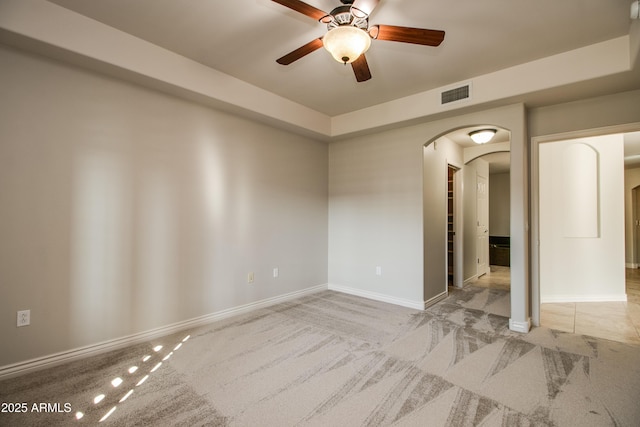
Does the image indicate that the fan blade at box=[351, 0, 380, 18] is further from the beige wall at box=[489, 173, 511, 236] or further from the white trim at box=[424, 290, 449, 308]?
the beige wall at box=[489, 173, 511, 236]

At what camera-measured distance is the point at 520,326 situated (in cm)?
303

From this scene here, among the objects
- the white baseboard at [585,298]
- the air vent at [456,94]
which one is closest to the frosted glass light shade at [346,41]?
the air vent at [456,94]

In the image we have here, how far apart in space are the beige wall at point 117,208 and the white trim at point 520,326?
2825 mm

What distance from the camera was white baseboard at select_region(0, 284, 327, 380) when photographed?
2.16 meters

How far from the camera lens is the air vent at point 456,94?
10.4ft

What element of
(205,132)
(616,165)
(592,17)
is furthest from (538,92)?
(205,132)

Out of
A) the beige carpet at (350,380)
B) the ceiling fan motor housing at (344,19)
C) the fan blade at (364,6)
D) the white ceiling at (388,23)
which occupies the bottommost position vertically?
the beige carpet at (350,380)

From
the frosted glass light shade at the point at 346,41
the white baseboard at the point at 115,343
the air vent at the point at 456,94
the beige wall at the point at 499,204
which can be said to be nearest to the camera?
the frosted glass light shade at the point at 346,41

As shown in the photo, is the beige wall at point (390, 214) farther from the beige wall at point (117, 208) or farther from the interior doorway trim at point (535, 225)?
the beige wall at point (117, 208)

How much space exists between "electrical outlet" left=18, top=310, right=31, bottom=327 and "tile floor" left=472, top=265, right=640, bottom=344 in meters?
4.86

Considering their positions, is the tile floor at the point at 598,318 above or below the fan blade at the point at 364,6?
below

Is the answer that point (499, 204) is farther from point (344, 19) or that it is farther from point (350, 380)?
point (344, 19)

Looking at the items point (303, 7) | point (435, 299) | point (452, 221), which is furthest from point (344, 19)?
point (452, 221)

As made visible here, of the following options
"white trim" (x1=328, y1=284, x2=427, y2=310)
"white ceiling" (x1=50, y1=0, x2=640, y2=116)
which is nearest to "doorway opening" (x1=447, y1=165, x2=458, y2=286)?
"white trim" (x1=328, y1=284, x2=427, y2=310)
